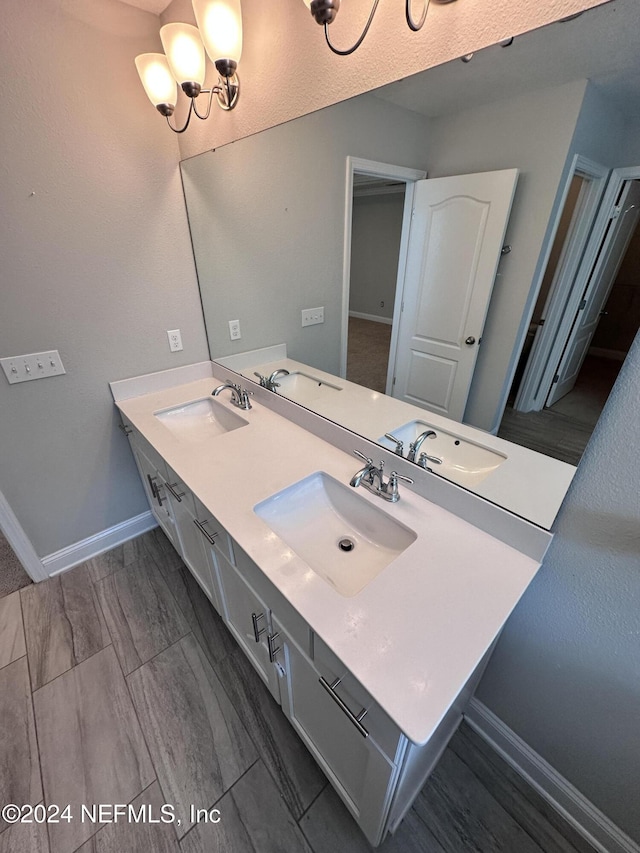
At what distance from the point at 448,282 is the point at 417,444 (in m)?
0.49

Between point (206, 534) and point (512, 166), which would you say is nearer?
point (512, 166)

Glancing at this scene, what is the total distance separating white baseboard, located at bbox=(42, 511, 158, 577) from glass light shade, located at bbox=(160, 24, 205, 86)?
209 centimetres

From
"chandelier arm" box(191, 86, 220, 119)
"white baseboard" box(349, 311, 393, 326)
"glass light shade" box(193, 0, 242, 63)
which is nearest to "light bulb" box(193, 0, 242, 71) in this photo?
"glass light shade" box(193, 0, 242, 63)

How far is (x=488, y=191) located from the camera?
869 mm

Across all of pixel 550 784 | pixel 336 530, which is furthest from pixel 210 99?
pixel 550 784

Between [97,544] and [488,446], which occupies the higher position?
[488,446]

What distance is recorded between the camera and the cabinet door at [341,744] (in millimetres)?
782

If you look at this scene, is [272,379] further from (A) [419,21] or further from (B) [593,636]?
(B) [593,636]

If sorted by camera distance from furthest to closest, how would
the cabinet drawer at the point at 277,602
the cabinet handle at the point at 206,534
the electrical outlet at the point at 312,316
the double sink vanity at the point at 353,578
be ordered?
the electrical outlet at the point at 312,316 < the cabinet handle at the point at 206,534 < the cabinet drawer at the point at 277,602 < the double sink vanity at the point at 353,578

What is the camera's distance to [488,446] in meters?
1.01

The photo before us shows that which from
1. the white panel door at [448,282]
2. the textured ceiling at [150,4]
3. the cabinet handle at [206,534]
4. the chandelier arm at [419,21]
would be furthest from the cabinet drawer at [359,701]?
the textured ceiling at [150,4]

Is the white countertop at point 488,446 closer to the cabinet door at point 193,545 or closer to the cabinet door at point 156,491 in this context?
the cabinet door at point 193,545

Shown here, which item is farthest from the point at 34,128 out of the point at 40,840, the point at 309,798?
the point at 309,798

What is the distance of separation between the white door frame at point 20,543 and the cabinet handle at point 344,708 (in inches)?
65.8
